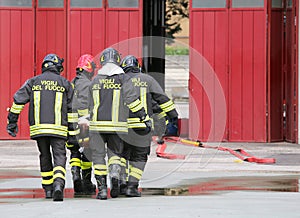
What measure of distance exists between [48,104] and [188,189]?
2621 mm

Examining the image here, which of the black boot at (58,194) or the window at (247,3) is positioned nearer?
the black boot at (58,194)

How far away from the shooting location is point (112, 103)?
37.6 feet

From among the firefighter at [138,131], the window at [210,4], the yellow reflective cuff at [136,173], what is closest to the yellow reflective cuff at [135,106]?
the firefighter at [138,131]

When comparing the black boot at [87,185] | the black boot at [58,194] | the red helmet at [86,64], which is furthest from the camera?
the red helmet at [86,64]

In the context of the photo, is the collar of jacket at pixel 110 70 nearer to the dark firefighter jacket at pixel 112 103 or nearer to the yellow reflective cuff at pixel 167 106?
the dark firefighter jacket at pixel 112 103

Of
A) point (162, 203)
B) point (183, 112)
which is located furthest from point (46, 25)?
point (183, 112)

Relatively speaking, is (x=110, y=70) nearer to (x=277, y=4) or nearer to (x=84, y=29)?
(x=84, y=29)

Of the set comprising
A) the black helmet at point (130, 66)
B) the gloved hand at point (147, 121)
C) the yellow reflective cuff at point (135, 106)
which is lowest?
the gloved hand at point (147, 121)

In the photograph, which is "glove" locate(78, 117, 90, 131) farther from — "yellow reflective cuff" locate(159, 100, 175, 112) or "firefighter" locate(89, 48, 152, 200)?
"yellow reflective cuff" locate(159, 100, 175, 112)

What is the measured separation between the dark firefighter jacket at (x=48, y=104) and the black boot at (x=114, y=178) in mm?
769

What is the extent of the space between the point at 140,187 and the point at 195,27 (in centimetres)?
878

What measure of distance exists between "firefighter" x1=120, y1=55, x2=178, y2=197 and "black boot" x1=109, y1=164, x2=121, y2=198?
0.81 ft

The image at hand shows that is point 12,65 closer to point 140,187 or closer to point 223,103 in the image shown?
point 223,103

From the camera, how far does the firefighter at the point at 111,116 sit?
11.4 m
